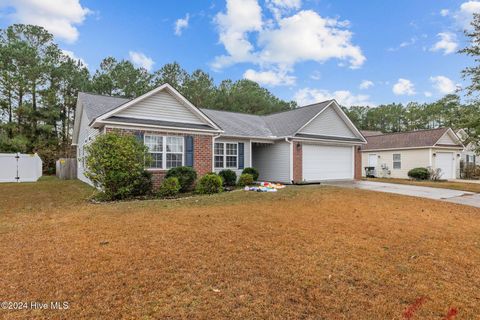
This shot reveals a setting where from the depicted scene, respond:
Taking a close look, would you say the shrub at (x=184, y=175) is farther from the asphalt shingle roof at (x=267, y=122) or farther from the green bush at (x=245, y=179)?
the asphalt shingle roof at (x=267, y=122)

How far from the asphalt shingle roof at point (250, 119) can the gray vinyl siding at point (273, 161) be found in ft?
2.84

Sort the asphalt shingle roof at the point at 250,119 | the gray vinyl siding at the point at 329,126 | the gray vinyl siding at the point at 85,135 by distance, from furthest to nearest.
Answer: the gray vinyl siding at the point at 329,126, the asphalt shingle roof at the point at 250,119, the gray vinyl siding at the point at 85,135

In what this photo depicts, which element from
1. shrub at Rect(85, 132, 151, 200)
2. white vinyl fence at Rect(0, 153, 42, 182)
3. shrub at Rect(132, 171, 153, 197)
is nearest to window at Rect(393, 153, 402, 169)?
shrub at Rect(132, 171, 153, 197)

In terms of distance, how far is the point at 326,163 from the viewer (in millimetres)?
17469

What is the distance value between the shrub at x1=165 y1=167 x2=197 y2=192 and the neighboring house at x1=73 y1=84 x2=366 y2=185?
2.55 ft

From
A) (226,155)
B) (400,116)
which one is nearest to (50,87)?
(226,155)

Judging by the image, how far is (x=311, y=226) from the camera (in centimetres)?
630

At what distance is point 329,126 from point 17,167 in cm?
1959

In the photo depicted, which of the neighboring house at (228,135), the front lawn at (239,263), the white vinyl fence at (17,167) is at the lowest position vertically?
the front lawn at (239,263)

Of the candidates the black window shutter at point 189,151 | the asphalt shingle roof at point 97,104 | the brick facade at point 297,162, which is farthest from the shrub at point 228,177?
the asphalt shingle roof at point 97,104

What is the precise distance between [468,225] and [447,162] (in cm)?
2047

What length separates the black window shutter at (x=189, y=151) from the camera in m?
12.8

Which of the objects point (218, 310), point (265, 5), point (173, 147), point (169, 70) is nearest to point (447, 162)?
point (265, 5)

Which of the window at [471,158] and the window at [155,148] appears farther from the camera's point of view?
the window at [471,158]
